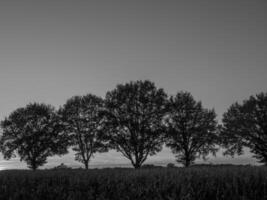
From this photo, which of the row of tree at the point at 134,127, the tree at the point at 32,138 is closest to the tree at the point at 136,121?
the row of tree at the point at 134,127

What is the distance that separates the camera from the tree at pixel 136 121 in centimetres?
3606

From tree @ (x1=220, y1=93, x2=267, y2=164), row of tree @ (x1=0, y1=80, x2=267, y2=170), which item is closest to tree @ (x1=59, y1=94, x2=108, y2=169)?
row of tree @ (x1=0, y1=80, x2=267, y2=170)

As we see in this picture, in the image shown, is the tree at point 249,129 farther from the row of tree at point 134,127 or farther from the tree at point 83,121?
the tree at point 83,121

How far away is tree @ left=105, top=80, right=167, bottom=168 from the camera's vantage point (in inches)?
1420

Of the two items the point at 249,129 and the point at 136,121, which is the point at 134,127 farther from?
the point at 249,129

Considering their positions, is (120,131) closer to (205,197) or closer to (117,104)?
(117,104)

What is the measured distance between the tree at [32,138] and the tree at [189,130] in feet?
62.2

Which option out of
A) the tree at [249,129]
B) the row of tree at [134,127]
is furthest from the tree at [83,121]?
the tree at [249,129]

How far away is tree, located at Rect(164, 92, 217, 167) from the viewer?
3853cm

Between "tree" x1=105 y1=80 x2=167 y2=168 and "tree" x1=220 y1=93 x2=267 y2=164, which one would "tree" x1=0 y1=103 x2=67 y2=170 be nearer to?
"tree" x1=105 y1=80 x2=167 y2=168

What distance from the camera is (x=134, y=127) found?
118ft

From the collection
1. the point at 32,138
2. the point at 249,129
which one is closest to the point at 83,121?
the point at 32,138

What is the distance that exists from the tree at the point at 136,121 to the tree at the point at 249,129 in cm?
1180

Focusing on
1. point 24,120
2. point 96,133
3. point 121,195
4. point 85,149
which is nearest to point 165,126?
Result: point 96,133
